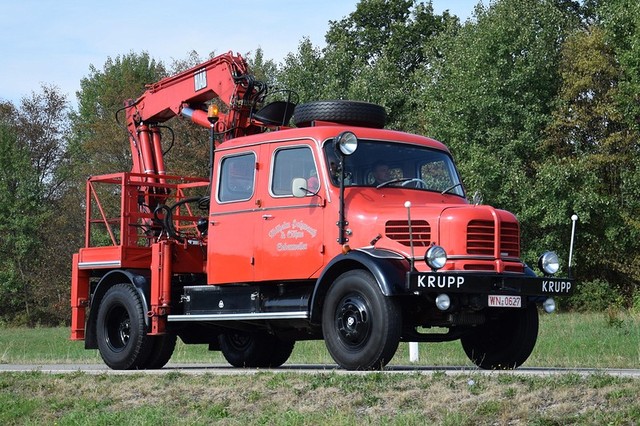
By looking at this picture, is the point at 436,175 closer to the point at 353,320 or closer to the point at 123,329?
the point at 353,320

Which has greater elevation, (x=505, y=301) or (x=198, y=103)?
(x=198, y=103)

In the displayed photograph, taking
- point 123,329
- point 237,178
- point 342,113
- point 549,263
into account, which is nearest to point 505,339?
point 549,263

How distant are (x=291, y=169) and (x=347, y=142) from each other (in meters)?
1.09

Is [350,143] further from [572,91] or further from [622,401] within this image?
[572,91]

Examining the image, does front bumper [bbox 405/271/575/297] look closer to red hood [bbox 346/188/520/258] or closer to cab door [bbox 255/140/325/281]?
red hood [bbox 346/188/520/258]

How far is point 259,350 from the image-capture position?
56.2 ft

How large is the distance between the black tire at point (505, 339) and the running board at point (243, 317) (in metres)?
2.21

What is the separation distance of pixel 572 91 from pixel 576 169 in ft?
13.8

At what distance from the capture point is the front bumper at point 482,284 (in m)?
12.4

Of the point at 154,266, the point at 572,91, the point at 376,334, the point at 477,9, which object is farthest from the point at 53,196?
the point at 376,334

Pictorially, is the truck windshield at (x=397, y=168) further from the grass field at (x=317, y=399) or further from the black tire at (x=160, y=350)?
the black tire at (x=160, y=350)

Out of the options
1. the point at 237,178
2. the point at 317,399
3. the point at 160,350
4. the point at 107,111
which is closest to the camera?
the point at 317,399

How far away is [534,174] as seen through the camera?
45406 mm

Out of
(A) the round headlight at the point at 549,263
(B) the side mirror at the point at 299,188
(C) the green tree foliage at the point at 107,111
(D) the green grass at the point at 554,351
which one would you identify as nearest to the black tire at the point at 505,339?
(A) the round headlight at the point at 549,263
